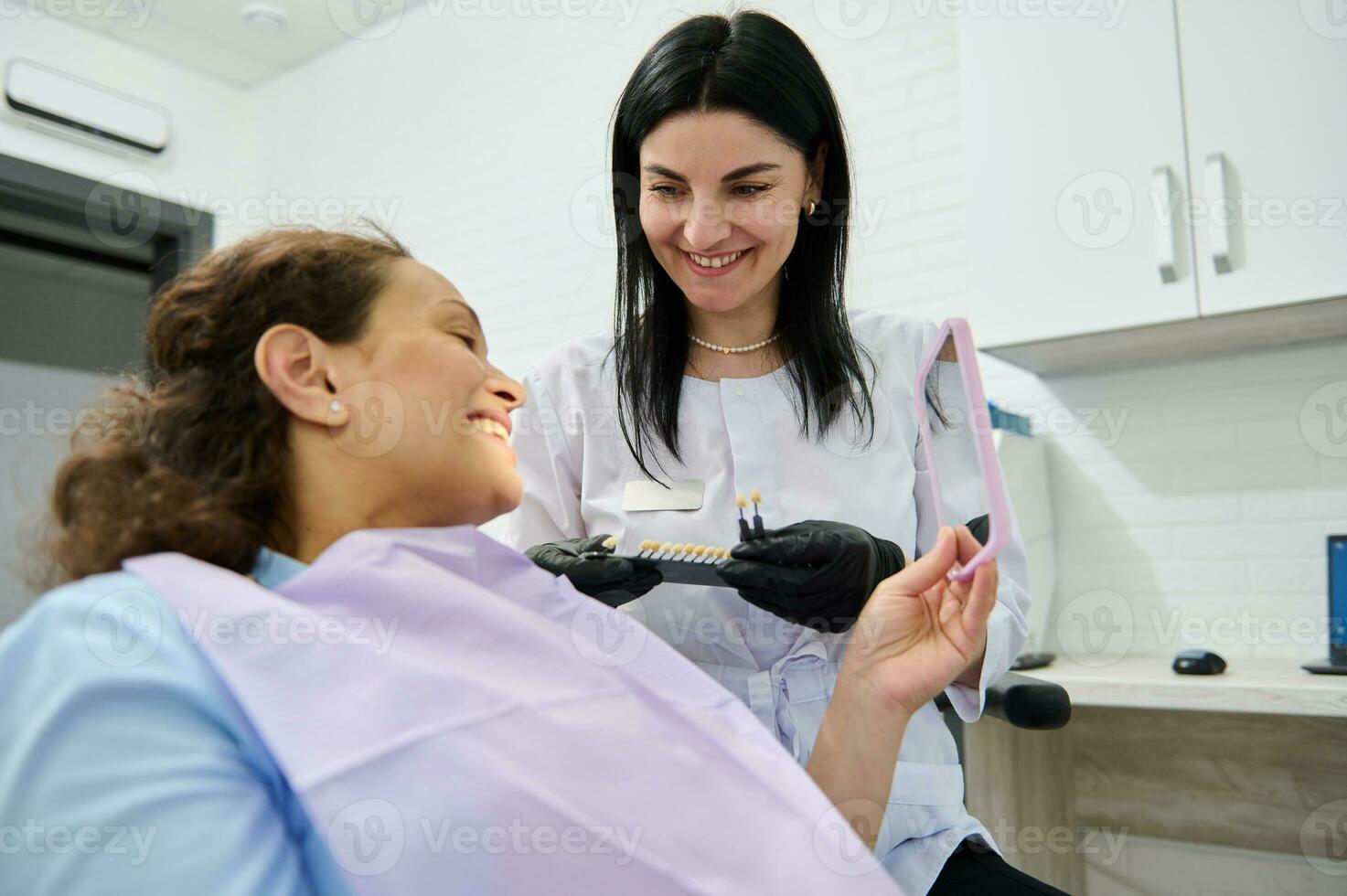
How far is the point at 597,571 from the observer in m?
1.16

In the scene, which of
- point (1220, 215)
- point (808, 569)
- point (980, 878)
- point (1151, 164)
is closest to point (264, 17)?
point (1151, 164)

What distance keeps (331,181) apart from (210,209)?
51 cm

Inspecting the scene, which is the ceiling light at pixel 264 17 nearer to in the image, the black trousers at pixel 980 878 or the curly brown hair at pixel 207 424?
the curly brown hair at pixel 207 424

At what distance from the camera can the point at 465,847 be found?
70 centimetres

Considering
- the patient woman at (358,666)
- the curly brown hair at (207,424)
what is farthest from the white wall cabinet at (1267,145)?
the curly brown hair at (207,424)

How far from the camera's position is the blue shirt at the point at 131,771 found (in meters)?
0.61

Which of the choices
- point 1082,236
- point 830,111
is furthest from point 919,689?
point 1082,236

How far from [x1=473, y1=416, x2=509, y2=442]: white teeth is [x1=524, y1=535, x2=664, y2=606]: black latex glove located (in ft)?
0.65

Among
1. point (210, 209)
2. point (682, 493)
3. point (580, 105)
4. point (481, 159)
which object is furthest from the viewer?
point (210, 209)

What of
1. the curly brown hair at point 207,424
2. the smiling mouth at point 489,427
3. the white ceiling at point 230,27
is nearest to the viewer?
the curly brown hair at point 207,424

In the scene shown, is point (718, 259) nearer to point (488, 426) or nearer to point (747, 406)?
point (747, 406)

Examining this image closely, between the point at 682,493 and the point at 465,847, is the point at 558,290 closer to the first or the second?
the point at 682,493

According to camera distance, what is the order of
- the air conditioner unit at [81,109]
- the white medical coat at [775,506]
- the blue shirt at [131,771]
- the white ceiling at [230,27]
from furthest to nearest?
the white ceiling at [230,27]
the air conditioner unit at [81,109]
the white medical coat at [775,506]
the blue shirt at [131,771]

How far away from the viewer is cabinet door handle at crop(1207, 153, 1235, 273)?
1.97 m
